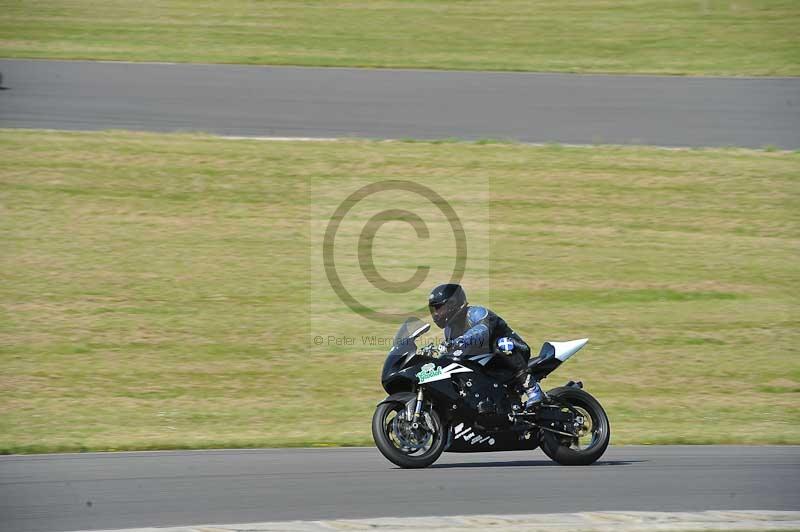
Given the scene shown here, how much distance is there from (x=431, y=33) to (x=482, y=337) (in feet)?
64.3

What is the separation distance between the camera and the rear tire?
9.36 m

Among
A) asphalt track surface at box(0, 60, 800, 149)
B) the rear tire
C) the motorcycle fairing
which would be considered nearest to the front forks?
the motorcycle fairing

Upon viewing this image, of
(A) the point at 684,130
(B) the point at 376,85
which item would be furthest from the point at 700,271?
(B) the point at 376,85

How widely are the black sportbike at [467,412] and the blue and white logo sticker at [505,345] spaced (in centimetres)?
13

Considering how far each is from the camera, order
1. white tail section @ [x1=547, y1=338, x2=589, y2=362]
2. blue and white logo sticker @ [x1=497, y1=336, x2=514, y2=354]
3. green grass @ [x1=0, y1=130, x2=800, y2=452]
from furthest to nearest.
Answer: green grass @ [x1=0, y1=130, x2=800, y2=452] → white tail section @ [x1=547, y1=338, x2=589, y2=362] → blue and white logo sticker @ [x1=497, y1=336, x2=514, y2=354]

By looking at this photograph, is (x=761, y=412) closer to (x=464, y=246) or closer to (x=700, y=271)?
(x=700, y=271)

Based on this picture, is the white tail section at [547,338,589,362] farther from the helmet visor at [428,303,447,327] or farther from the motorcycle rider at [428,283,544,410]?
the helmet visor at [428,303,447,327]

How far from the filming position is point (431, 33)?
27.6m

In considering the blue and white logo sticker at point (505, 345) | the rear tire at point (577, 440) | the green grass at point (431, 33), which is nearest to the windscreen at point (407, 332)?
the blue and white logo sticker at point (505, 345)

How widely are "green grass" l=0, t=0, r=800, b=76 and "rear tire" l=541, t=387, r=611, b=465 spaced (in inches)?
645

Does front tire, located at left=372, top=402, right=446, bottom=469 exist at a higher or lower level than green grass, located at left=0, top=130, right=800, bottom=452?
lower
